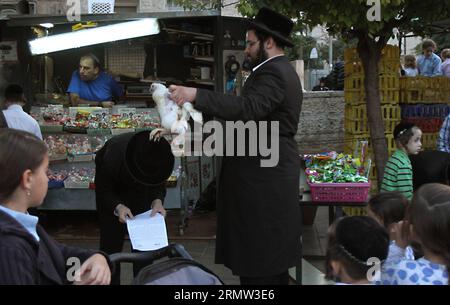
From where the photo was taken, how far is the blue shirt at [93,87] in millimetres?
6953

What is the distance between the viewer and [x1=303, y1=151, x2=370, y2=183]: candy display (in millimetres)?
4543

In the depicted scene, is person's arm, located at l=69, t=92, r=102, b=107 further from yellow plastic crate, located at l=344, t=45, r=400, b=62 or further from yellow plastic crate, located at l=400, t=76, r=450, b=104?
yellow plastic crate, located at l=400, t=76, r=450, b=104

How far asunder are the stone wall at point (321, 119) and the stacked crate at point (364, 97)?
5.26m

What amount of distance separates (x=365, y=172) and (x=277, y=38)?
2.30 meters

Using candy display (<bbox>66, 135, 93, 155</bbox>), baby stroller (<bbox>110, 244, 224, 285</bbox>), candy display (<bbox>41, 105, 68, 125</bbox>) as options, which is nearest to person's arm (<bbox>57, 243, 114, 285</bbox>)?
baby stroller (<bbox>110, 244, 224, 285</bbox>)

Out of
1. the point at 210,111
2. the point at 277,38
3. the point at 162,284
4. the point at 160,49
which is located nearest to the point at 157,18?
the point at 160,49

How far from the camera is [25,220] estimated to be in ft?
6.57

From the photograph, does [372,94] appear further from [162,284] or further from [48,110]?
[162,284]

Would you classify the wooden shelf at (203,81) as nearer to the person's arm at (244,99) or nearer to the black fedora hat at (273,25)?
the black fedora hat at (273,25)

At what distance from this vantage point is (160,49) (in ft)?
23.3

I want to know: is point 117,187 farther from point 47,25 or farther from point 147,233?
point 47,25

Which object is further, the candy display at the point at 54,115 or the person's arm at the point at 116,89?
the person's arm at the point at 116,89

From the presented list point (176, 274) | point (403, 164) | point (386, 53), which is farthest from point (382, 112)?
point (176, 274)

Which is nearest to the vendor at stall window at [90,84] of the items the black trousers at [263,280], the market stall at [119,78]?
the market stall at [119,78]
